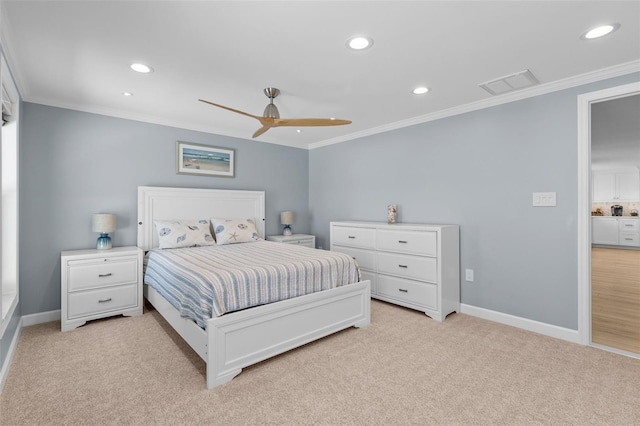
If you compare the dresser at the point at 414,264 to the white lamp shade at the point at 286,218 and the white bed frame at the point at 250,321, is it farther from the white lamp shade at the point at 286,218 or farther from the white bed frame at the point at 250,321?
the white lamp shade at the point at 286,218

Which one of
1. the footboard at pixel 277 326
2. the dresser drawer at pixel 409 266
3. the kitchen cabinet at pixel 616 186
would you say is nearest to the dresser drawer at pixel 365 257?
the dresser drawer at pixel 409 266

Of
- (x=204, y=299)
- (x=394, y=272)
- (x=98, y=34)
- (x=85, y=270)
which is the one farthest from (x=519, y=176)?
(x=85, y=270)

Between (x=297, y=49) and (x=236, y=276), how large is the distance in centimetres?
170

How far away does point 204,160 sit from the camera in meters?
4.29

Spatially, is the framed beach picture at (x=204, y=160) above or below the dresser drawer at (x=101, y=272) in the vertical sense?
above

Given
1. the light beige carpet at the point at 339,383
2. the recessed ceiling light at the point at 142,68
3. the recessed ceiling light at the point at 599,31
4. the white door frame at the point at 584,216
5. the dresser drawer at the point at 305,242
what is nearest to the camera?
the light beige carpet at the point at 339,383

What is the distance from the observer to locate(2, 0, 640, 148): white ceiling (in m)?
1.77

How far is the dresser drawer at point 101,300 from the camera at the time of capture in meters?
2.97

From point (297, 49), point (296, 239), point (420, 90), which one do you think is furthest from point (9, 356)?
point (420, 90)

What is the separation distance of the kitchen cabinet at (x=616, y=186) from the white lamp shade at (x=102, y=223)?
1094 centimetres

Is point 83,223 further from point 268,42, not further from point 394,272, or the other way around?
A: point 394,272

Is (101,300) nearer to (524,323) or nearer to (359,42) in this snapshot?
(359,42)

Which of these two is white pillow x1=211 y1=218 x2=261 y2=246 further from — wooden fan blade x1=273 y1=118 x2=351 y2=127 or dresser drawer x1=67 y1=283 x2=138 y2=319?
wooden fan blade x1=273 y1=118 x2=351 y2=127

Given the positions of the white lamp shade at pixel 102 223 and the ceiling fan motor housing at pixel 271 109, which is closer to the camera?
the ceiling fan motor housing at pixel 271 109
